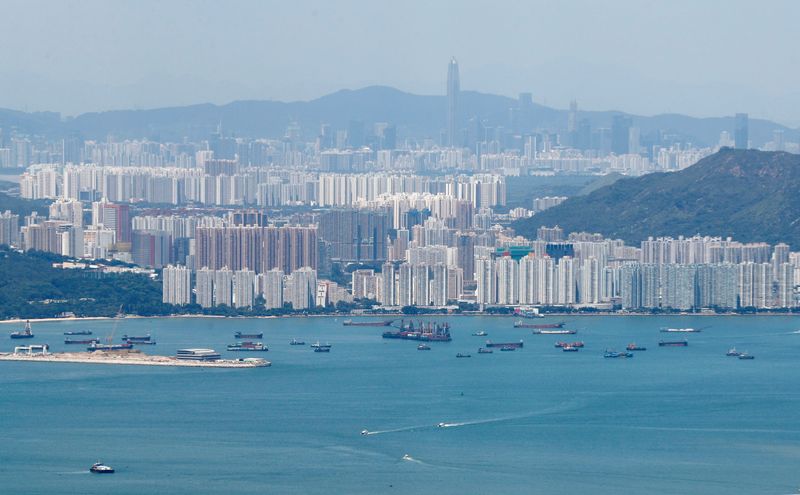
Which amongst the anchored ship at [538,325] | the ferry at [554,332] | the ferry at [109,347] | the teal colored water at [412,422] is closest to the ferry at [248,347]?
the teal colored water at [412,422]

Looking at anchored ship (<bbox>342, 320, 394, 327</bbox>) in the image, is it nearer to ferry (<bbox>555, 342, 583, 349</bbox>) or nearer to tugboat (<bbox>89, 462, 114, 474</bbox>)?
ferry (<bbox>555, 342, 583, 349</bbox>)

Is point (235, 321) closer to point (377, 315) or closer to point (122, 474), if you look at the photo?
point (377, 315)

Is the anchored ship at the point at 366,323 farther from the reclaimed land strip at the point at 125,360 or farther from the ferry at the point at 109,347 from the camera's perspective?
the reclaimed land strip at the point at 125,360

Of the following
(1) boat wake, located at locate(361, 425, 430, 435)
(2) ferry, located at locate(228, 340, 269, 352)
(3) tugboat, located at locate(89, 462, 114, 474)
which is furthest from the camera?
(2) ferry, located at locate(228, 340, 269, 352)

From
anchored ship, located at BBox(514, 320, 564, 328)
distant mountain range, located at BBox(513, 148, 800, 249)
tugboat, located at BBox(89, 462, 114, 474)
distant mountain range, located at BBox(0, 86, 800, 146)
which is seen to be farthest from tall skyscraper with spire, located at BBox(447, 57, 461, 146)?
tugboat, located at BBox(89, 462, 114, 474)

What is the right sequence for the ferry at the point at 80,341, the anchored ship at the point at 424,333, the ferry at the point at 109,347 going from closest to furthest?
the ferry at the point at 109,347 < the ferry at the point at 80,341 < the anchored ship at the point at 424,333

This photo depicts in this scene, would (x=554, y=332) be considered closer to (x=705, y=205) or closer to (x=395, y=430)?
(x=395, y=430)
